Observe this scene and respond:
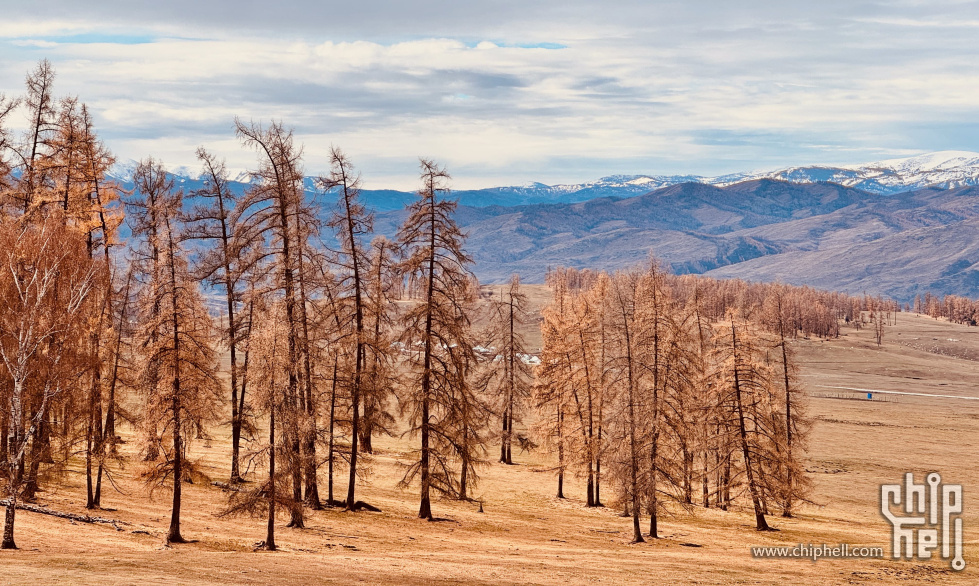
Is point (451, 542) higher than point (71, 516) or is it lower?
lower

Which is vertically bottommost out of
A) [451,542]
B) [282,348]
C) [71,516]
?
[451,542]

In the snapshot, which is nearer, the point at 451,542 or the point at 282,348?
the point at 282,348

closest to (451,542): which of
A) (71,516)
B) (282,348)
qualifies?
(282,348)

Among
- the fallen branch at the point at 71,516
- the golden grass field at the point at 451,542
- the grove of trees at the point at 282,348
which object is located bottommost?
the golden grass field at the point at 451,542

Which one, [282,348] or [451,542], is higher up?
[282,348]

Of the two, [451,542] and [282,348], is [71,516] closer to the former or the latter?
[282,348]

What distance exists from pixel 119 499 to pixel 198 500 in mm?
3523

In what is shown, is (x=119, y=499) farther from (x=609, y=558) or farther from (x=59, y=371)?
(x=609, y=558)

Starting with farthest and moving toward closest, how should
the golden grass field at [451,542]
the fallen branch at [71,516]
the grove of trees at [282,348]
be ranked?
the fallen branch at [71,516], the grove of trees at [282,348], the golden grass field at [451,542]

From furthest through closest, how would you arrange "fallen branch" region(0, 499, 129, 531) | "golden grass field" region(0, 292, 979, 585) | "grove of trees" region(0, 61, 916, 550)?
"fallen branch" region(0, 499, 129, 531) → "grove of trees" region(0, 61, 916, 550) → "golden grass field" region(0, 292, 979, 585)

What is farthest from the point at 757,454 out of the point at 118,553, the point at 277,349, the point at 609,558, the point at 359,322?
the point at 118,553

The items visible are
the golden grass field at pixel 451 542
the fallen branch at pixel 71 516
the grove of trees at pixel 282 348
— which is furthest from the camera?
the fallen branch at pixel 71 516

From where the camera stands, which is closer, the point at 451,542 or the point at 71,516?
the point at 71,516

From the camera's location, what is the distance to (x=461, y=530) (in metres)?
37.6
